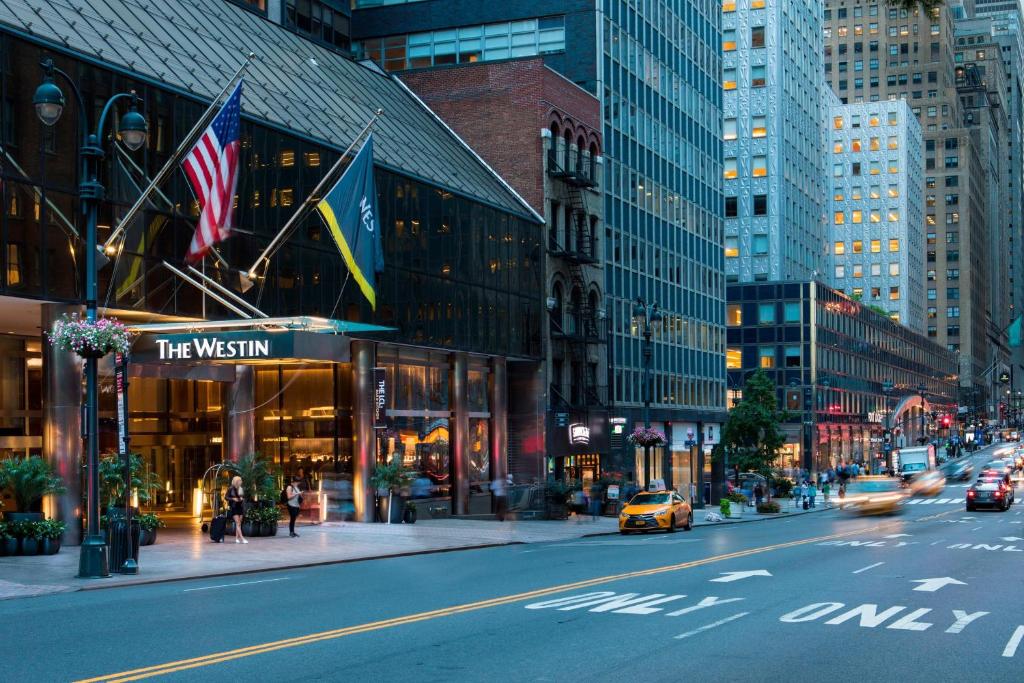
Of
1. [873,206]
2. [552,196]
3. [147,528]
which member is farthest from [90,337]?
[873,206]

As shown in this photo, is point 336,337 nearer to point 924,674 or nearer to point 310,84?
point 310,84

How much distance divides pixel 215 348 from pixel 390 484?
1357cm

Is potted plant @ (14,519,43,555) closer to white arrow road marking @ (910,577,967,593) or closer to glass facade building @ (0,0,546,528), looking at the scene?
glass facade building @ (0,0,546,528)

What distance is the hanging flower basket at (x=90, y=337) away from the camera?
23.4 meters

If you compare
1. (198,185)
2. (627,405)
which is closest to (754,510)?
(627,405)

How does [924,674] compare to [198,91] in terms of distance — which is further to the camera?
[198,91]

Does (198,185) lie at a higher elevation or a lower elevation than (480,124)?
lower

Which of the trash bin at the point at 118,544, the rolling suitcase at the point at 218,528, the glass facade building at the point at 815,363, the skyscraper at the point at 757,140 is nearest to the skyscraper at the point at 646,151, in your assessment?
the glass facade building at the point at 815,363

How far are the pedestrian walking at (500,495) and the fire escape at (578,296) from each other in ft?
24.0

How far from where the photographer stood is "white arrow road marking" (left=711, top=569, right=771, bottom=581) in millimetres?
22828

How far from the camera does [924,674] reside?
1316 cm

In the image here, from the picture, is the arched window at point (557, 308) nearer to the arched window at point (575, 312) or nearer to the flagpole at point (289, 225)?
the arched window at point (575, 312)

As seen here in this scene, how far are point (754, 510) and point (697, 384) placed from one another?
1143 centimetres

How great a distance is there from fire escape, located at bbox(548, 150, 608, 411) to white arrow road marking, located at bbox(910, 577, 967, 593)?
34100 millimetres
